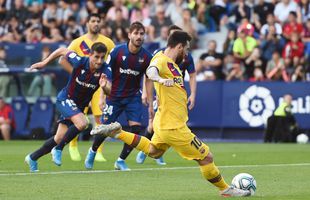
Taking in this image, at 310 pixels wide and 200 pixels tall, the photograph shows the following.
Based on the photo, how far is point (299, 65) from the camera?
27609 mm

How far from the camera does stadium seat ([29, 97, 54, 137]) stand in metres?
28.4

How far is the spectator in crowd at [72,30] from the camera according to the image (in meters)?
31.0

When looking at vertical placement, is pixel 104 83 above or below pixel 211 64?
above

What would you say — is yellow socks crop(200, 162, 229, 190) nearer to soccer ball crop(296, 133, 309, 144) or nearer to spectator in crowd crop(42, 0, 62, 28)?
soccer ball crop(296, 133, 309, 144)

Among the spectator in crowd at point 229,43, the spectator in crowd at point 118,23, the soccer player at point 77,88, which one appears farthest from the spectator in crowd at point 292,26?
the soccer player at point 77,88

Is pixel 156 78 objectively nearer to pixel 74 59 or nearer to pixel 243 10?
pixel 74 59

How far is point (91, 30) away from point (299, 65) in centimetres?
1081

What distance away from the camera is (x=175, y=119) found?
12016mm

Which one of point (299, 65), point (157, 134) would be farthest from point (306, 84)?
point (157, 134)

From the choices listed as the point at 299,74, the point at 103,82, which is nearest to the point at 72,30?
the point at 299,74

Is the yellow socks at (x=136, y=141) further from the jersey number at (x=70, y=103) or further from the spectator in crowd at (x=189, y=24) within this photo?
the spectator in crowd at (x=189, y=24)

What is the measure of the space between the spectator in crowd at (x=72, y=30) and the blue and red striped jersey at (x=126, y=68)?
14711 mm

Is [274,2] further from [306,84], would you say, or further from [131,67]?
[131,67]

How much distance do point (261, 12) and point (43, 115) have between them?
7.30 meters
